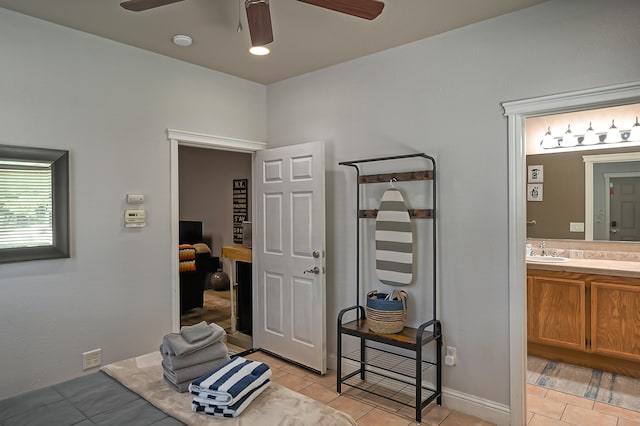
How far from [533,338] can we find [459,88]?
8.05 feet

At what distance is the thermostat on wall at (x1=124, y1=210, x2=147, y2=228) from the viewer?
300 cm

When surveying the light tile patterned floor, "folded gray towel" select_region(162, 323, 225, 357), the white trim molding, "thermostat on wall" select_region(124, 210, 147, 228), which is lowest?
the light tile patterned floor

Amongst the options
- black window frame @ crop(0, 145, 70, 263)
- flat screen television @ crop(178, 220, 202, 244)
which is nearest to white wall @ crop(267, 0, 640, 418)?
black window frame @ crop(0, 145, 70, 263)

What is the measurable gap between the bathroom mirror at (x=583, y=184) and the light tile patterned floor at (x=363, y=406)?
2335 mm

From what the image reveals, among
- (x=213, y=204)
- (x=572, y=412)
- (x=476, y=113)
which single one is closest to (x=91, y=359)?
(x=476, y=113)

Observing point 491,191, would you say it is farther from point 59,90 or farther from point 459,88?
point 59,90

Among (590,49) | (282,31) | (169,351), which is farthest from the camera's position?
(282,31)

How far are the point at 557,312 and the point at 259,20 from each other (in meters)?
3.47

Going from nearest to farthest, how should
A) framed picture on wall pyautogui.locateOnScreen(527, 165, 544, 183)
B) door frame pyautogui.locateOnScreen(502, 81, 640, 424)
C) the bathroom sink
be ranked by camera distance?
door frame pyautogui.locateOnScreen(502, 81, 640, 424) < the bathroom sink < framed picture on wall pyautogui.locateOnScreen(527, 165, 544, 183)

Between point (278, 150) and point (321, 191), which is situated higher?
point (278, 150)

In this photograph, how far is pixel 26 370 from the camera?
2.55 meters

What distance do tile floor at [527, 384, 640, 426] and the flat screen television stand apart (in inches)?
204

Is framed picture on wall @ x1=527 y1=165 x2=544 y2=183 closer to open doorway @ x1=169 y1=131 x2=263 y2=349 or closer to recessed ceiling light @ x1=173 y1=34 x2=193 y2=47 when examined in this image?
recessed ceiling light @ x1=173 y1=34 x2=193 y2=47

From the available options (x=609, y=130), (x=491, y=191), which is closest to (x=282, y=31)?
(x=491, y=191)
